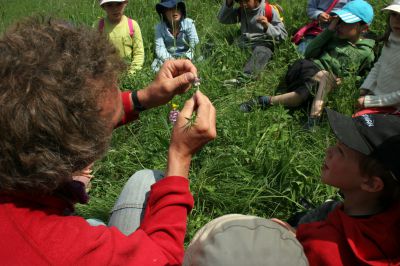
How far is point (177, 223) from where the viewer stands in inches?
49.1

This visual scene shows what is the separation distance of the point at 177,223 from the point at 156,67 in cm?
273

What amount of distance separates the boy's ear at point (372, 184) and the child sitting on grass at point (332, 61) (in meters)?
1.62

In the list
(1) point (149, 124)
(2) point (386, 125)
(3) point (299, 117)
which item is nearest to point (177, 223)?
(2) point (386, 125)

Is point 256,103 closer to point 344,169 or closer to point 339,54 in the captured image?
point 339,54

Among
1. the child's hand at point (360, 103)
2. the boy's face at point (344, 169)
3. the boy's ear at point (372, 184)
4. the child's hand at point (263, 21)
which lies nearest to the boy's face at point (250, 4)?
the child's hand at point (263, 21)

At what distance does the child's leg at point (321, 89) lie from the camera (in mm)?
3127

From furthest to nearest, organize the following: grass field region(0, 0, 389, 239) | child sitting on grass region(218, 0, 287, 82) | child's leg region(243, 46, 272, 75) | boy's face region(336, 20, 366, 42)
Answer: child sitting on grass region(218, 0, 287, 82) → child's leg region(243, 46, 272, 75) → boy's face region(336, 20, 366, 42) → grass field region(0, 0, 389, 239)

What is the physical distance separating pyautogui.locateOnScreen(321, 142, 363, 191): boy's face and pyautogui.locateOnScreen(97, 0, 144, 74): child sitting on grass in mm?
2738

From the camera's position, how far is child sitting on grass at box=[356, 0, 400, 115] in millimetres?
2877

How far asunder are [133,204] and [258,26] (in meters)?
2.95

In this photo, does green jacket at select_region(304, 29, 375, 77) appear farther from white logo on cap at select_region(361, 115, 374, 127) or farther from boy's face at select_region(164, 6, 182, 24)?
white logo on cap at select_region(361, 115, 374, 127)

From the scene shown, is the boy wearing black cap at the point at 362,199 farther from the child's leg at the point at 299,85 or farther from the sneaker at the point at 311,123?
the child's leg at the point at 299,85

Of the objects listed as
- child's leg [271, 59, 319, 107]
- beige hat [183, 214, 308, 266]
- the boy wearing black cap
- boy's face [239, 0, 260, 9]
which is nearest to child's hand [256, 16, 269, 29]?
boy's face [239, 0, 260, 9]

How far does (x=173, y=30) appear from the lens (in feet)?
14.6
